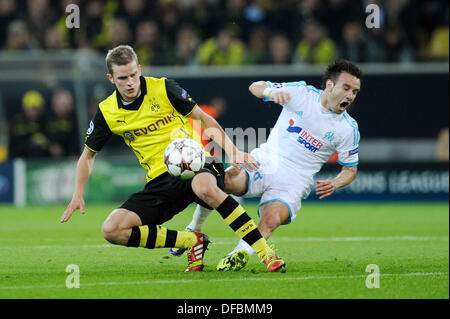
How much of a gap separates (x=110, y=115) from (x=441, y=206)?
30.2 ft

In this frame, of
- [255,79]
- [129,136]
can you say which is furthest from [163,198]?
[255,79]

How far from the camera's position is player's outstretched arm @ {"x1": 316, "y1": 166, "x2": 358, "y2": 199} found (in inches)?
254

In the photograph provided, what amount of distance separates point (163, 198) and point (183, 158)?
456 mm

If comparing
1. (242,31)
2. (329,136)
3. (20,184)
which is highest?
(242,31)

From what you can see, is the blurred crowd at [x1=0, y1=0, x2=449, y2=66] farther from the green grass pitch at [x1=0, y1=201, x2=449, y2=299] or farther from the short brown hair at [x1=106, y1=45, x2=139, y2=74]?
the short brown hair at [x1=106, y1=45, x2=139, y2=74]

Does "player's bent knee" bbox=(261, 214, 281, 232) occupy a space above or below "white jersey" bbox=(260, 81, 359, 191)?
below

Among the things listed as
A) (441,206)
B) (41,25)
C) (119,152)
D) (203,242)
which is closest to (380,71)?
(441,206)

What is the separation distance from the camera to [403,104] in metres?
15.4

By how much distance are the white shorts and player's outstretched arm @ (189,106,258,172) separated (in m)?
0.59

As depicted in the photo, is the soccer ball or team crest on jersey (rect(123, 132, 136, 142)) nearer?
the soccer ball

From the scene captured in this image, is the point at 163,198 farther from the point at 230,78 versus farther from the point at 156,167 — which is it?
the point at 230,78

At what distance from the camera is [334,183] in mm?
6660

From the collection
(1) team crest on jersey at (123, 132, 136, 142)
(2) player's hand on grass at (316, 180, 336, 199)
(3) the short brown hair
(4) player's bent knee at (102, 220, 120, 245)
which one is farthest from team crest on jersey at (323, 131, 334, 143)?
(4) player's bent knee at (102, 220, 120, 245)
